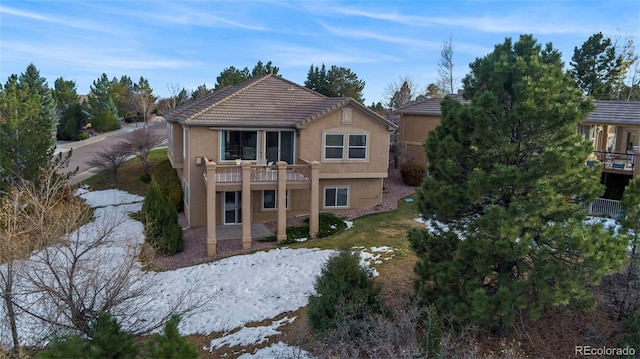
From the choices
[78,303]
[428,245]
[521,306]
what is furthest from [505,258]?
[78,303]

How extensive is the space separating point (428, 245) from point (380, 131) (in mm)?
12458

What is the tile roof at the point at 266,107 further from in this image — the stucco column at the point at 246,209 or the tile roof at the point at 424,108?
the tile roof at the point at 424,108

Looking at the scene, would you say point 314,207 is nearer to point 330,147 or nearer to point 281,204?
point 281,204

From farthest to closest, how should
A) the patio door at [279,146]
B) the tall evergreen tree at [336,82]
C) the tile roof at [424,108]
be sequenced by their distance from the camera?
the tall evergreen tree at [336,82] → the tile roof at [424,108] → the patio door at [279,146]

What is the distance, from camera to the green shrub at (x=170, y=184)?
916 inches

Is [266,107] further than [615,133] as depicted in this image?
No

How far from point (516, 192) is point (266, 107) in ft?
47.7

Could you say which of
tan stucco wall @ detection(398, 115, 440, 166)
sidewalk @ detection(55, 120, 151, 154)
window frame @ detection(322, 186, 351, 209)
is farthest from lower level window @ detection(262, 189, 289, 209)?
sidewalk @ detection(55, 120, 151, 154)

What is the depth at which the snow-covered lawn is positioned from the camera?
38.6 feet

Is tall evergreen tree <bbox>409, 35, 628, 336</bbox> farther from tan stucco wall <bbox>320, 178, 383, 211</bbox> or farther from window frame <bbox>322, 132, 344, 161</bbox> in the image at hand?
tan stucco wall <bbox>320, 178, 383, 211</bbox>

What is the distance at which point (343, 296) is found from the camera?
32.4 ft

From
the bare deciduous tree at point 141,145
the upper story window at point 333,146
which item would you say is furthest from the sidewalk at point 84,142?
the upper story window at point 333,146

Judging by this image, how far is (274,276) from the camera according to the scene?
14.9 meters

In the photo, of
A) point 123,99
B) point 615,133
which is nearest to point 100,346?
point 615,133
